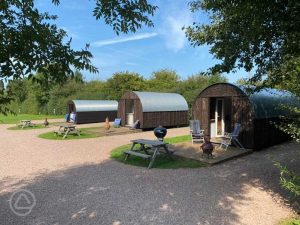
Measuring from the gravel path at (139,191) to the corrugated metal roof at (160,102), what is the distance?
36.0 feet

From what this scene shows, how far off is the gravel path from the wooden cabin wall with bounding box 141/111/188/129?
10.5 metres

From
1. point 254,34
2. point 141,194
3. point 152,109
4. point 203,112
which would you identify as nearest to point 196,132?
point 203,112

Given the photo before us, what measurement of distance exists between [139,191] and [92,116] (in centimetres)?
2261

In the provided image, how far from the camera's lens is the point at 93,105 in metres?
29.8

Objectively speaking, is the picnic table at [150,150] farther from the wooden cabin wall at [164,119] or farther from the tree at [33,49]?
the wooden cabin wall at [164,119]

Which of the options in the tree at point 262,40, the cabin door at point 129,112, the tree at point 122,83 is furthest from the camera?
the tree at point 122,83

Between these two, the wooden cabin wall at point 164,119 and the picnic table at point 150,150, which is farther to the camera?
the wooden cabin wall at point 164,119

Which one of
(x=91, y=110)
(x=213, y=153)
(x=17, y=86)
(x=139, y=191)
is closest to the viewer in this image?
(x=17, y=86)

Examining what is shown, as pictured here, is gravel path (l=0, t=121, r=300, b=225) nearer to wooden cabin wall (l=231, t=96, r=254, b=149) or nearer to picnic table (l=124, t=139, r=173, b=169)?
picnic table (l=124, t=139, r=173, b=169)

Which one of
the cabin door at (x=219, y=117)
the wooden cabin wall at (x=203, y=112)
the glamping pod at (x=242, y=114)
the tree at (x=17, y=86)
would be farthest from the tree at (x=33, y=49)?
the cabin door at (x=219, y=117)

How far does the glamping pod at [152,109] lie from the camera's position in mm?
22953

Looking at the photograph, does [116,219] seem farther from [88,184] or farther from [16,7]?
[16,7]

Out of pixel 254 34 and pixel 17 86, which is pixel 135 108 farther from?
pixel 17 86

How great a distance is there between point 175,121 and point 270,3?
65.0ft
